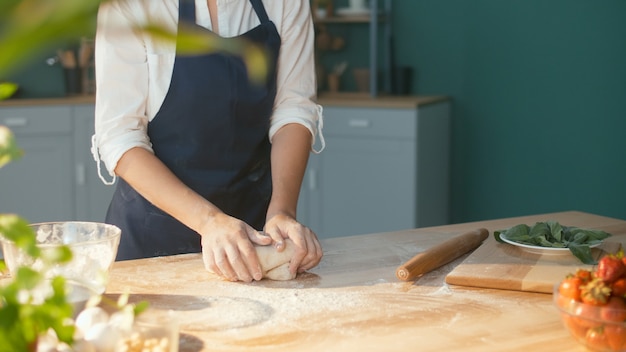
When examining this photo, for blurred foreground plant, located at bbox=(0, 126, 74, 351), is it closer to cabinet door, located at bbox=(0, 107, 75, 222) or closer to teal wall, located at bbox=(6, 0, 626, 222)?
teal wall, located at bbox=(6, 0, 626, 222)

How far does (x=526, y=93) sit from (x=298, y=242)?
2.69 m

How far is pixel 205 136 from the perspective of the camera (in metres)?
1.78

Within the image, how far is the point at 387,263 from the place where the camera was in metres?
1.41

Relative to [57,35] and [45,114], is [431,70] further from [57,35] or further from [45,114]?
[57,35]

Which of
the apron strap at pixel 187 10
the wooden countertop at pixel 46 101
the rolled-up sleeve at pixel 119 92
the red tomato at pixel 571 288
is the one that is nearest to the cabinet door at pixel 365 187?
the wooden countertop at pixel 46 101

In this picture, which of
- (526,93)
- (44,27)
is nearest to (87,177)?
(526,93)

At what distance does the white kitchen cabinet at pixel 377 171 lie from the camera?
3709 mm

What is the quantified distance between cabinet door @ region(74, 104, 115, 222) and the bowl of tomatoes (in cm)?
316

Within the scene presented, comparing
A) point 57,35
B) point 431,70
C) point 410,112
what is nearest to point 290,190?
point 57,35

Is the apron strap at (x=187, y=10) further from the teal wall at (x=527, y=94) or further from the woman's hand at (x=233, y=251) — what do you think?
the teal wall at (x=527, y=94)

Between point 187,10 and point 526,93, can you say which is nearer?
point 187,10

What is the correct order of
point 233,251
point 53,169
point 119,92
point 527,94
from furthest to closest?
point 53,169, point 527,94, point 119,92, point 233,251

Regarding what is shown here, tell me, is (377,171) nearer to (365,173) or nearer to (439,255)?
(365,173)

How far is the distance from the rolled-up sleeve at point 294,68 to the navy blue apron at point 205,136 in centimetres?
2
